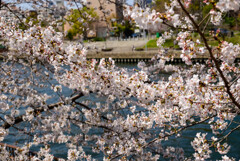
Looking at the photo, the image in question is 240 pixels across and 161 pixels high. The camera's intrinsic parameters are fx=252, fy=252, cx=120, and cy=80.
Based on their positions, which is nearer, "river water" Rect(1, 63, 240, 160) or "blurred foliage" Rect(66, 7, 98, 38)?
"blurred foliage" Rect(66, 7, 98, 38)

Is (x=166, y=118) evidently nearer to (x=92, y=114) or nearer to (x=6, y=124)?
(x=92, y=114)

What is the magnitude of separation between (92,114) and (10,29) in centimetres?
209

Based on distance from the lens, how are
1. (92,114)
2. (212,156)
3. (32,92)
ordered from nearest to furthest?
1. (92,114)
2. (32,92)
3. (212,156)

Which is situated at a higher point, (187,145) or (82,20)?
(82,20)

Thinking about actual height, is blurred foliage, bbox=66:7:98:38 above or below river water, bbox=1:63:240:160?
Answer: above

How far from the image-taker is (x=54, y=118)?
16.5 feet

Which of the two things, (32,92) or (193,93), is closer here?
(193,93)

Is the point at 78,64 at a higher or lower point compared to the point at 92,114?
higher

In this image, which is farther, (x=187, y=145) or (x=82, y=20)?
(x=187, y=145)

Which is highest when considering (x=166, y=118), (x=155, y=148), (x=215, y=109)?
(x=215, y=109)

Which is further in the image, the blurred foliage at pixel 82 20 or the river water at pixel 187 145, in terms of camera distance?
the river water at pixel 187 145

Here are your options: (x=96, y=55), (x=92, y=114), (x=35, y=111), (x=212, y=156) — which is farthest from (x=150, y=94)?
(x=96, y=55)

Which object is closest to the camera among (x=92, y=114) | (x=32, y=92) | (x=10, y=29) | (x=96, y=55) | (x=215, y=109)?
(x=215, y=109)

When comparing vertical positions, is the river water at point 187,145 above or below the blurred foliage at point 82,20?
below
